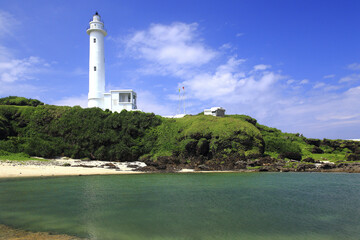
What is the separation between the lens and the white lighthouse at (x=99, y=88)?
44.4 m


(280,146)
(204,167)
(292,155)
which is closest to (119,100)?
(204,167)

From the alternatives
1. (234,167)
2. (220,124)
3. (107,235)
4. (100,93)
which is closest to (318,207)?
(107,235)

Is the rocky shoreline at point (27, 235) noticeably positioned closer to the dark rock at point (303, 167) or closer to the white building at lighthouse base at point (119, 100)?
the dark rock at point (303, 167)

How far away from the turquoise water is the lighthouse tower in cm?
2920

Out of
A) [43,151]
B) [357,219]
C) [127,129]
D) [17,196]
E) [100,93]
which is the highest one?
[100,93]

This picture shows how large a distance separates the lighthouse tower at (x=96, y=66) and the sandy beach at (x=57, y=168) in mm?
16005

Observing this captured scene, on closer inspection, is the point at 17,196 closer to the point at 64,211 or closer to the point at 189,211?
the point at 64,211

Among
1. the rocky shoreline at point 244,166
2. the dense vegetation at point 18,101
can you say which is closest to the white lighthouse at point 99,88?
the dense vegetation at point 18,101

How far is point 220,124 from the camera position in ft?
115

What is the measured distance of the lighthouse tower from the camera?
44531 mm

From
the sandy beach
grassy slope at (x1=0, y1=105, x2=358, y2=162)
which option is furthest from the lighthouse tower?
the sandy beach

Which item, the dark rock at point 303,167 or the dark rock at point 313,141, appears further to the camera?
the dark rock at point 313,141

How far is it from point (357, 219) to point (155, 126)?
29.8 metres

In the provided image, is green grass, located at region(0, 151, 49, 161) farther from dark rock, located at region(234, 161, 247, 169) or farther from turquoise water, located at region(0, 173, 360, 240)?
dark rock, located at region(234, 161, 247, 169)
